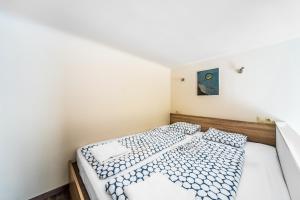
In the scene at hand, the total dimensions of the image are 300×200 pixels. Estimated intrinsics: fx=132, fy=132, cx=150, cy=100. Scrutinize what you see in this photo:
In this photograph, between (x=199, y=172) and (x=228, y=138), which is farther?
(x=228, y=138)

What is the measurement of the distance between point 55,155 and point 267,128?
2.93 m

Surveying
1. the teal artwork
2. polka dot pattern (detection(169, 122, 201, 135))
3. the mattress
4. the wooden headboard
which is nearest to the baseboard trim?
Answer: the mattress

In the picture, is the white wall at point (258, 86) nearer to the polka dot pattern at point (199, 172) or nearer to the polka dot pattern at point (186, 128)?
the polka dot pattern at point (186, 128)

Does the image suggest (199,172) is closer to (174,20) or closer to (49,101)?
(174,20)

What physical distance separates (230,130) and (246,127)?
24 centimetres

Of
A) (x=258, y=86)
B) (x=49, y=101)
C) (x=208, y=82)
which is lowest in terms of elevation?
(x=49, y=101)

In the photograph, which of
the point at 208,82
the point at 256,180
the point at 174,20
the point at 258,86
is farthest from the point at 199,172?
the point at 208,82

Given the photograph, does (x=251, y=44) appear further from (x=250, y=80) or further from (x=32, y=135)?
(x=32, y=135)

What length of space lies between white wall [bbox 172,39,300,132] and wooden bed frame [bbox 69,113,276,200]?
0.44 feet

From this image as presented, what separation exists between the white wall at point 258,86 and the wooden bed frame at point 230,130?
14 cm

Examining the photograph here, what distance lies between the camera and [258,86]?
1.98m

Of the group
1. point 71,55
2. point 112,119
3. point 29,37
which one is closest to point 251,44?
point 112,119

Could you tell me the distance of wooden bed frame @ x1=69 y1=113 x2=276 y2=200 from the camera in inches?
55.6

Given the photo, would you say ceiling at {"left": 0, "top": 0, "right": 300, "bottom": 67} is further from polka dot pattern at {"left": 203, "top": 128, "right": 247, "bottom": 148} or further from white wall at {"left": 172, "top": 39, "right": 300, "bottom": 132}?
polka dot pattern at {"left": 203, "top": 128, "right": 247, "bottom": 148}
